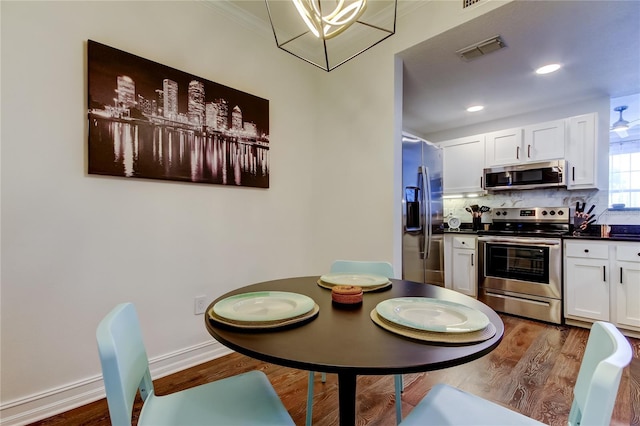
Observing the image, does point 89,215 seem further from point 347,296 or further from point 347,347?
point 347,347

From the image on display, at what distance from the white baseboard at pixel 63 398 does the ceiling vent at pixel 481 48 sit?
9.97 feet

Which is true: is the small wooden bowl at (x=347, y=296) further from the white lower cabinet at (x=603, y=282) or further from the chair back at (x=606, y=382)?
the white lower cabinet at (x=603, y=282)

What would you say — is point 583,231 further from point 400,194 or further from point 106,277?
point 106,277

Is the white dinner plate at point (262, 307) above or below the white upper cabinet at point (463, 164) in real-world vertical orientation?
below

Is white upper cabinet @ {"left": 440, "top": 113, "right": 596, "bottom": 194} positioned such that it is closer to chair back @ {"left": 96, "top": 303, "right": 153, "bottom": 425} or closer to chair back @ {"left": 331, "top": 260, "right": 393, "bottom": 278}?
chair back @ {"left": 331, "top": 260, "right": 393, "bottom": 278}

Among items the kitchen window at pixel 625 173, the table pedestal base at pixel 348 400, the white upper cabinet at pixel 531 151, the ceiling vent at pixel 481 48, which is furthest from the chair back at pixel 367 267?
the kitchen window at pixel 625 173

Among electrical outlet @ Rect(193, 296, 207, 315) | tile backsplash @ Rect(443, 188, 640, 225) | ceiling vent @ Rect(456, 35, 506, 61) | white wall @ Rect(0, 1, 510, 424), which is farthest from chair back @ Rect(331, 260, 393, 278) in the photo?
tile backsplash @ Rect(443, 188, 640, 225)

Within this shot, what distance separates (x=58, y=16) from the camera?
156 cm

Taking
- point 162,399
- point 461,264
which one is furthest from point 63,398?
point 461,264

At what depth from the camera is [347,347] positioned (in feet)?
2.37

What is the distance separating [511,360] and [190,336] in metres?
2.32

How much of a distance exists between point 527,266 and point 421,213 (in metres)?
1.36

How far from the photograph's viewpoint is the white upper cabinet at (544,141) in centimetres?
323

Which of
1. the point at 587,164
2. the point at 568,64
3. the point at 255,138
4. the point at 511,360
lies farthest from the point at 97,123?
the point at 587,164
